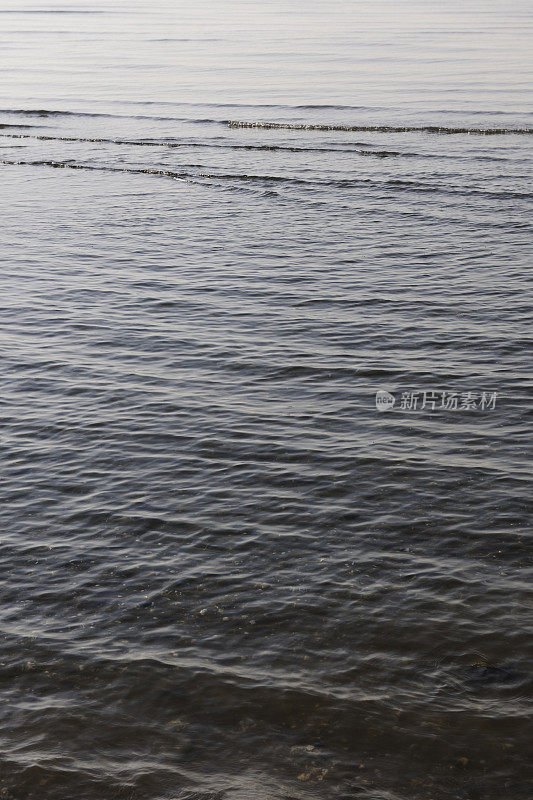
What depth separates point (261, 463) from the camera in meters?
11.3

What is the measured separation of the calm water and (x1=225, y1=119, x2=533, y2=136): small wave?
7.78m

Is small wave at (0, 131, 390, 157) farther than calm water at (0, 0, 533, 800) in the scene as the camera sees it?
Yes

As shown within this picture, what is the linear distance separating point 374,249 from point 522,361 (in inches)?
309

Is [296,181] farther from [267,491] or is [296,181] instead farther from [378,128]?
[267,491]

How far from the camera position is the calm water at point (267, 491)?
273 inches

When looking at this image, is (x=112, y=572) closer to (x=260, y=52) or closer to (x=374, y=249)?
(x=374, y=249)

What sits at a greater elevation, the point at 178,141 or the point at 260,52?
the point at 260,52

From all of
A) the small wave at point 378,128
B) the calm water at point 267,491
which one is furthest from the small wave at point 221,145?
the calm water at point 267,491

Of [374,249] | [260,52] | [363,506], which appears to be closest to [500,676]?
[363,506]

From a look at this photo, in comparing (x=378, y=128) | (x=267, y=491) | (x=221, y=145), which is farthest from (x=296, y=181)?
(x=267, y=491)

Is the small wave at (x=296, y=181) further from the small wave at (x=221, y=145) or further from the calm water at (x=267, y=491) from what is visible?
the small wave at (x=221, y=145)

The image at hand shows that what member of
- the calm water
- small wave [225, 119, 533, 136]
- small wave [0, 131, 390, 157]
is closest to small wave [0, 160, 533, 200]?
the calm water

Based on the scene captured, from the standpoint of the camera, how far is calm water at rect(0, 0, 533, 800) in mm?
6922

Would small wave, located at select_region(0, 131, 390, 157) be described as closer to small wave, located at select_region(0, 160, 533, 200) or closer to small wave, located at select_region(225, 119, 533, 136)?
small wave, located at select_region(225, 119, 533, 136)
